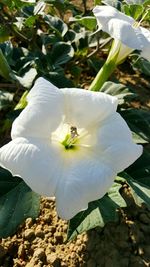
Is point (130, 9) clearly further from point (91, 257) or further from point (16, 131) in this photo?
point (91, 257)

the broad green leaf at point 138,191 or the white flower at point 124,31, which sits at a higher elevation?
the white flower at point 124,31

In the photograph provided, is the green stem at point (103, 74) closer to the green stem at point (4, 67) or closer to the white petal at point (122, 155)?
the green stem at point (4, 67)

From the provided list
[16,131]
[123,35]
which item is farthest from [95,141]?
[123,35]

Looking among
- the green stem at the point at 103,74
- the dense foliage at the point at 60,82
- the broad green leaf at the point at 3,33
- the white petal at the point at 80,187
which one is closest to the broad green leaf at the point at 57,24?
the dense foliage at the point at 60,82

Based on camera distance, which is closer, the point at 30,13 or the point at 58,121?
the point at 58,121

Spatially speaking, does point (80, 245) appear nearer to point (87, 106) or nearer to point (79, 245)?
point (79, 245)

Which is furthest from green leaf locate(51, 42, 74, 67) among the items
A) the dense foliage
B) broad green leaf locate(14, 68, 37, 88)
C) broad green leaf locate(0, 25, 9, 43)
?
broad green leaf locate(0, 25, 9, 43)
